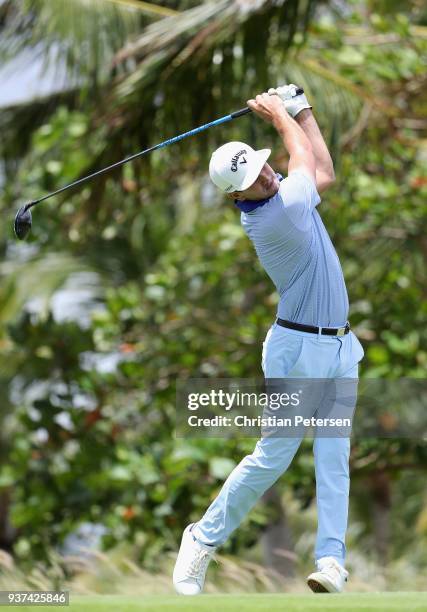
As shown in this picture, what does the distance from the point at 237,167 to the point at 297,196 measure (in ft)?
0.89

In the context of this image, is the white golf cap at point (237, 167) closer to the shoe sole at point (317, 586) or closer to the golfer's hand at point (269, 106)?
the golfer's hand at point (269, 106)

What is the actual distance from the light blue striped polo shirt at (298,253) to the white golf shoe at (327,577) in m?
1.00

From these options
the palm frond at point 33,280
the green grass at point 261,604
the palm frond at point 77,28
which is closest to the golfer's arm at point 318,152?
the green grass at point 261,604

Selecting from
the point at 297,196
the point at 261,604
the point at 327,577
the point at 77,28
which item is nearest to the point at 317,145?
the point at 297,196

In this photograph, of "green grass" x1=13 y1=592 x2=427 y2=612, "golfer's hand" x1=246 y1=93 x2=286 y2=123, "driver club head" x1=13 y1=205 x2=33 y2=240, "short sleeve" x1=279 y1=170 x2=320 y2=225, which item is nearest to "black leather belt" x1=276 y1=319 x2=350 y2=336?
"short sleeve" x1=279 y1=170 x2=320 y2=225

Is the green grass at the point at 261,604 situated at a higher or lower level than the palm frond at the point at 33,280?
lower

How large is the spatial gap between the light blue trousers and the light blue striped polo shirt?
0.35 ft

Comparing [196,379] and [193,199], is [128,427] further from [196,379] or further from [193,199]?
[193,199]

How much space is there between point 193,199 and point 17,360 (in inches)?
113

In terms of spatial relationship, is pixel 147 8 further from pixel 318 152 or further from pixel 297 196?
pixel 297 196

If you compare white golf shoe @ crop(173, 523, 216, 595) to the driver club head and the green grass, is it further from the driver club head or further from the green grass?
the driver club head

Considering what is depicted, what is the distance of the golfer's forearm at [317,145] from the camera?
613 cm

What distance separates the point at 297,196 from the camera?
5.64 meters

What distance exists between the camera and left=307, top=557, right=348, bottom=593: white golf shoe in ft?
18.9
